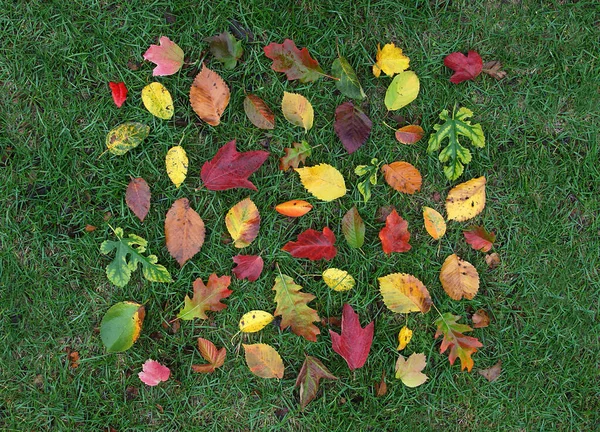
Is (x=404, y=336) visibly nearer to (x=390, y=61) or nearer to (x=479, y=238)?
(x=479, y=238)

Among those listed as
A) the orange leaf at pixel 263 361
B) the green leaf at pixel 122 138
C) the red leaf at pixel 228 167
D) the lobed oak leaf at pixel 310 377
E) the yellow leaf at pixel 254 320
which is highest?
the green leaf at pixel 122 138

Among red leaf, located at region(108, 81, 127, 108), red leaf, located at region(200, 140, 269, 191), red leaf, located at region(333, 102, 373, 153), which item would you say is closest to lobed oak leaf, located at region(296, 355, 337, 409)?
red leaf, located at region(200, 140, 269, 191)

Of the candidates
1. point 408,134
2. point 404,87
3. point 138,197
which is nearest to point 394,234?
point 408,134

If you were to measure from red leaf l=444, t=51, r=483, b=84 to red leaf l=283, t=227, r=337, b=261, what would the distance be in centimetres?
Result: 98

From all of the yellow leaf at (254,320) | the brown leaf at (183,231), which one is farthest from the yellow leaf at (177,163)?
the yellow leaf at (254,320)

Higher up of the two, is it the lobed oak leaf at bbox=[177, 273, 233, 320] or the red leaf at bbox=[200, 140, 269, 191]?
the red leaf at bbox=[200, 140, 269, 191]

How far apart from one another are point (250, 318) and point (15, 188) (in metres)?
1.27

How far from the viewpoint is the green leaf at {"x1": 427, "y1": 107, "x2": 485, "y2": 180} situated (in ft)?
7.40

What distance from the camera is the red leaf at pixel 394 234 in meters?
2.25

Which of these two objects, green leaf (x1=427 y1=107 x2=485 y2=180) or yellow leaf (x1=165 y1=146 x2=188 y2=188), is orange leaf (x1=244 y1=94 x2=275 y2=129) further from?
green leaf (x1=427 y1=107 x2=485 y2=180)

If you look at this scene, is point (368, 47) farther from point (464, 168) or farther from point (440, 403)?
point (440, 403)

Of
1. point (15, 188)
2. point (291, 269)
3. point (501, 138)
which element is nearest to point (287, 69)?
point (291, 269)

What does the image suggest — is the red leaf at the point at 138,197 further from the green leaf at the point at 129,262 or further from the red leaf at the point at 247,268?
the red leaf at the point at 247,268

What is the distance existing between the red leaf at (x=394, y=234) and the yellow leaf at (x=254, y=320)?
2.12ft
